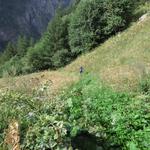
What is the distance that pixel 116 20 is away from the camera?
5506 cm

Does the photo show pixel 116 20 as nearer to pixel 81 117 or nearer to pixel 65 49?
pixel 65 49

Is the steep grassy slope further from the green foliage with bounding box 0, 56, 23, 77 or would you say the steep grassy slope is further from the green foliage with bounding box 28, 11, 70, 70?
the green foliage with bounding box 28, 11, 70, 70

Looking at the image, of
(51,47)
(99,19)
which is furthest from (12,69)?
(51,47)

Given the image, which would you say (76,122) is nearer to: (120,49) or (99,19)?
(120,49)

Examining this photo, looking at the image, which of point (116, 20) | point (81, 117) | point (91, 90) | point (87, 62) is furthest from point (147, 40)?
point (81, 117)

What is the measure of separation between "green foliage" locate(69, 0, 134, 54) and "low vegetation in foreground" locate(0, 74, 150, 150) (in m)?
45.1

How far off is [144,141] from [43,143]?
2008mm

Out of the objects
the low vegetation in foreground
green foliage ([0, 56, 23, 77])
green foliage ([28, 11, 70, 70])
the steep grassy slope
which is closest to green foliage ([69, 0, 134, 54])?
the steep grassy slope

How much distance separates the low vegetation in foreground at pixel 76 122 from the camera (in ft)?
24.6

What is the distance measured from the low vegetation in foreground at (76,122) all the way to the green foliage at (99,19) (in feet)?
148

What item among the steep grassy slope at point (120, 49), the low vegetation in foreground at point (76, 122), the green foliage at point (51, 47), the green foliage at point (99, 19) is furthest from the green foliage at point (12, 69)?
the green foliage at point (99, 19)

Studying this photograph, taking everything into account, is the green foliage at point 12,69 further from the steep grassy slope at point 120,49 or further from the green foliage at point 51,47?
the steep grassy slope at point 120,49

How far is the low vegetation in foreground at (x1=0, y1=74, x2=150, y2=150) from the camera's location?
7504 millimetres

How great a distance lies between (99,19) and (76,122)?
4893cm
